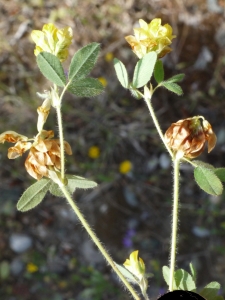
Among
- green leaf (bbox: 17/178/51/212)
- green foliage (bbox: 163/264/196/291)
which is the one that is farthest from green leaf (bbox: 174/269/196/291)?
green leaf (bbox: 17/178/51/212)

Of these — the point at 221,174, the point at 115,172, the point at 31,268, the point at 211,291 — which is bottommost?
the point at 31,268

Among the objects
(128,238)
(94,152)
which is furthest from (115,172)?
(128,238)

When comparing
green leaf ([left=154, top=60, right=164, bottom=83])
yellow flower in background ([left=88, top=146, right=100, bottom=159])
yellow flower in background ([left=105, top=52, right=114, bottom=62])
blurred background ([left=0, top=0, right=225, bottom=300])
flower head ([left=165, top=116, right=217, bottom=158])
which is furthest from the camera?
yellow flower in background ([left=105, top=52, right=114, bottom=62])

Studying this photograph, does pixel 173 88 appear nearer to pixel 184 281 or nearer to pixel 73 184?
pixel 73 184

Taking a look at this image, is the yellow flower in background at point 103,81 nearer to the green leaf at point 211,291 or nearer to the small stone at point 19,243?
the small stone at point 19,243

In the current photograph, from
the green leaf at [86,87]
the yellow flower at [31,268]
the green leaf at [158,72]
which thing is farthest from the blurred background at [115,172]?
the green leaf at [86,87]

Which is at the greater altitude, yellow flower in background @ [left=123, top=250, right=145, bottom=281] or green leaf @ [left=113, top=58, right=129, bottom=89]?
green leaf @ [left=113, top=58, right=129, bottom=89]

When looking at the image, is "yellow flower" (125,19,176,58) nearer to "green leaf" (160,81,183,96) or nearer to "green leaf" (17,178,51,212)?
"green leaf" (160,81,183,96)
